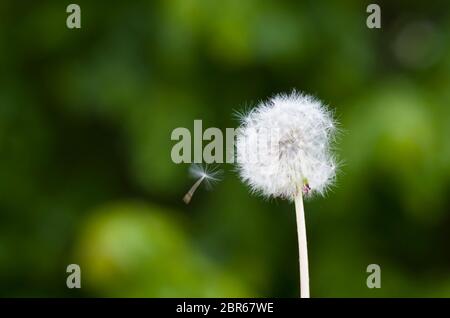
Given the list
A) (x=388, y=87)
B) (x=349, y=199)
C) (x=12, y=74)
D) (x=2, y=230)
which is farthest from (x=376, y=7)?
(x=2, y=230)

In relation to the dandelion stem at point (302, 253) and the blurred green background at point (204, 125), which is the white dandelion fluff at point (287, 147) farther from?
the blurred green background at point (204, 125)

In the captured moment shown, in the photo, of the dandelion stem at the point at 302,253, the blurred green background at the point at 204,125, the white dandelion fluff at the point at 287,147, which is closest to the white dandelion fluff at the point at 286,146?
the white dandelion fluff at the point at 287,147

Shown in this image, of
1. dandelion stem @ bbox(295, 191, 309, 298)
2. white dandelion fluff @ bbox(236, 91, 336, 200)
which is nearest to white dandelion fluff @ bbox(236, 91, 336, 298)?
white dandelion fluff @ bbox(236, 91, 336, 200)

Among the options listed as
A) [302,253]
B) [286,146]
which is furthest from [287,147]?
[302,253]

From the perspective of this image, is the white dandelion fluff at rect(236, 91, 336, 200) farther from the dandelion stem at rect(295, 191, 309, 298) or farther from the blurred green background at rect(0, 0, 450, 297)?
the blurred green background at rect(0, 0, 450, 297)

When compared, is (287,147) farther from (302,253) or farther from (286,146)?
(302,253)

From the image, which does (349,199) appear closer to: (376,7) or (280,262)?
(280,262)
